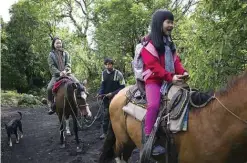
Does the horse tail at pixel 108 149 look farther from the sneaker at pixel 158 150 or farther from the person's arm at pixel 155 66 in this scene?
the person's arm at pixel 155 66

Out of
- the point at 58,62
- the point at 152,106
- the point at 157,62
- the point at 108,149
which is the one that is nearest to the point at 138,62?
the point at 157,62

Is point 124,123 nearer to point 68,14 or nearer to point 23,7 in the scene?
point 68,14

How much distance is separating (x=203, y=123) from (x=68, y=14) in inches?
1058

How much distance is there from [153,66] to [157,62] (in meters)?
0.09

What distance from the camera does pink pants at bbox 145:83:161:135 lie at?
395 centimetres

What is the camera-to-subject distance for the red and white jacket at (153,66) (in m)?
3.96

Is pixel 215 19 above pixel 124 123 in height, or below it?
above

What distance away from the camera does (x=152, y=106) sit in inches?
156

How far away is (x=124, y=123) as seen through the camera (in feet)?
15.9

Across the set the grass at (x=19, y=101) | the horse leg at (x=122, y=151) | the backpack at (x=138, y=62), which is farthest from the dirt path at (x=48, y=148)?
the grass at (x=19, y=101)

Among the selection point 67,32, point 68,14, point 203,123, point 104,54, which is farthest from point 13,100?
point 203,123

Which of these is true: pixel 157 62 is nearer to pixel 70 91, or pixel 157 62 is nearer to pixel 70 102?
pixel 70 91

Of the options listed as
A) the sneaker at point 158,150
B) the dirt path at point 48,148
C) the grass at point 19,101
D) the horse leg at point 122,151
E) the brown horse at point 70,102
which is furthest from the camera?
the grass at point 19,101

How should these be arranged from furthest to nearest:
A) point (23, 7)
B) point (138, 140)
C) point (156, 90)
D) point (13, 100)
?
1. point (23, 7)
2. point (13, 100)
3. point (138, 140)
4. point (156, 90)
